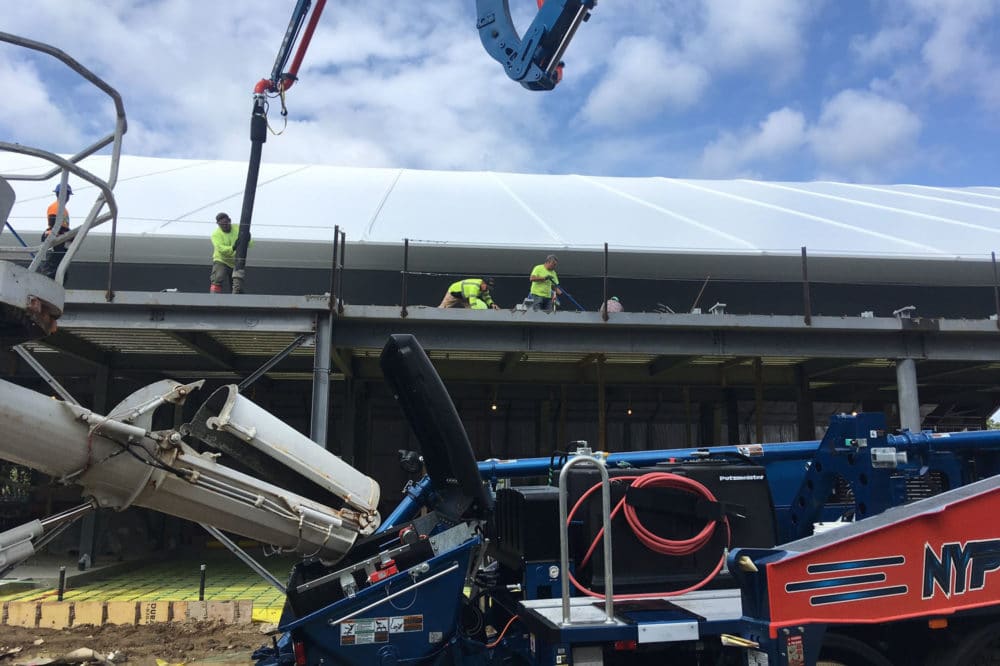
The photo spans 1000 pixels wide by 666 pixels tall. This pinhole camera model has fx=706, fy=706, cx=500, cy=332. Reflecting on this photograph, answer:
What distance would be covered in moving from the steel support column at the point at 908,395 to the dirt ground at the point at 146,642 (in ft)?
31.7

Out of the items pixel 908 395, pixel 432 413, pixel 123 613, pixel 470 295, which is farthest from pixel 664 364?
pixel 432 413

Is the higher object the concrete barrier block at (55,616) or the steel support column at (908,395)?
the steel support column at (908,395)

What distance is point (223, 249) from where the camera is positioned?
35.6 feet

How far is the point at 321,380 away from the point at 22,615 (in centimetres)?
421

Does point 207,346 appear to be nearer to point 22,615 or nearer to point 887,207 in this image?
point 22,615

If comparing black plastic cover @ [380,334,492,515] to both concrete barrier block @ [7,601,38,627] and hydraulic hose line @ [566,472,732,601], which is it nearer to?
hydraulic hose line @ [566,472,732,601]

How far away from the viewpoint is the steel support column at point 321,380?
31.1 ft

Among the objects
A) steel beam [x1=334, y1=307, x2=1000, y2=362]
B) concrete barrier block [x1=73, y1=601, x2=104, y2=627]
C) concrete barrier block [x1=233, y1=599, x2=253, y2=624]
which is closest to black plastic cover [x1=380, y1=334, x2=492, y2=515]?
concrete barrier block [x1=233, y1=599, x2=253, y2=624]

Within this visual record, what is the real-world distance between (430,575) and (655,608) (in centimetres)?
126

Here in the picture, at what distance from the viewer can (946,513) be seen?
3438mm

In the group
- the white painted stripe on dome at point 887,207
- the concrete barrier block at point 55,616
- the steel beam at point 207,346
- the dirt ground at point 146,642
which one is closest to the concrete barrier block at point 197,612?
the dirt ground at point 146,642

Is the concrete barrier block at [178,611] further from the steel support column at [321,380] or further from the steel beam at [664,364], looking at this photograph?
the steel beam at [664,364]

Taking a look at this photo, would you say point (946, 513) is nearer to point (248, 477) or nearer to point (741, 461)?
point (741, 461)

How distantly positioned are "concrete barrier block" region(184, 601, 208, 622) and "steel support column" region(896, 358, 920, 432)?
10.2 meters
